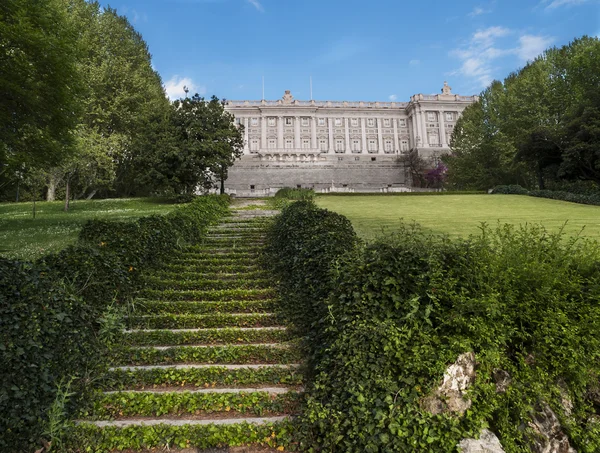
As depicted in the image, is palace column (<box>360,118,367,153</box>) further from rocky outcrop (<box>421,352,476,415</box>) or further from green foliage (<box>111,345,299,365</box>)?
rocky outcrop (<box>421,352,476,415</box>)

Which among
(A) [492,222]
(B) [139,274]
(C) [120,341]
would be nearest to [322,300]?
(C) [120,341]

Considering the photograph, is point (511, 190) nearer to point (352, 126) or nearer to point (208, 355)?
point (208, 355)

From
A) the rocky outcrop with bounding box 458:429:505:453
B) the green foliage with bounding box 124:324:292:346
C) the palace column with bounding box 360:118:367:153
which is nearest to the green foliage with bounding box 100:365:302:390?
the green foliage with bounding box 124:324:292:346

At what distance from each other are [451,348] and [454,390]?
392 mm

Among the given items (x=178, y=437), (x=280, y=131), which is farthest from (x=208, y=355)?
(x=280, y=131)

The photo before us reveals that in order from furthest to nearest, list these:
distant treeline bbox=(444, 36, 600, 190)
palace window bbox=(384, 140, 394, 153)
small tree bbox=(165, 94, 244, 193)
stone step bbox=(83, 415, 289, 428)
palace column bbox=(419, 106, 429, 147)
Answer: palace window bbox=(384, 140, 394, 153) → palace column bbox=(419, 106, 429, 147) → distant treeline bbox=(444, 36, 600, 190) → small tree bbox=(165, 94, 244, 193) → stone step bbox=(83, 415, 289, 428)

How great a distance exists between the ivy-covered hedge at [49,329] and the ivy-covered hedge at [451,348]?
2.45 metres

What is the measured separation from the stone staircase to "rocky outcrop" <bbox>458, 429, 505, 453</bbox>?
161cm

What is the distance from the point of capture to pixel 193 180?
22672 mm

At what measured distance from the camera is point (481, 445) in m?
3.45

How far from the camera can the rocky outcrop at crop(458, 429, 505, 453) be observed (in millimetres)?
3400

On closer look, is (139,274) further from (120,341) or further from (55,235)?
(55,235)

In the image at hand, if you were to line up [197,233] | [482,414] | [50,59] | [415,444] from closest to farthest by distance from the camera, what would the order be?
[415,444], [482,414], [197,233], [50,59]

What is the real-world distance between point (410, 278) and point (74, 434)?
3751mm
